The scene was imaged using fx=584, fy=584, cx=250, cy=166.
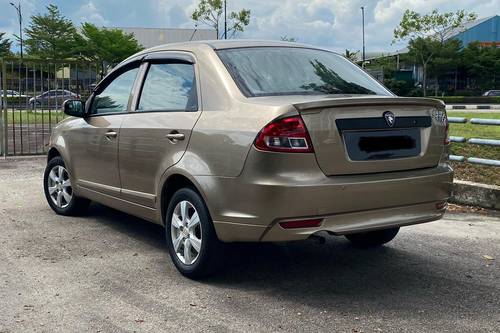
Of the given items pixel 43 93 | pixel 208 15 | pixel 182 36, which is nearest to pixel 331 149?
pixel 43 93

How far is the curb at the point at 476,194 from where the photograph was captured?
7.14m

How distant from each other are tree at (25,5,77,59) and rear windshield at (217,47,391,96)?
152ft

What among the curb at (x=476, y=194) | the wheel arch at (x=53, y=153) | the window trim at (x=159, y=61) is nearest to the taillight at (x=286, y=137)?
the window trim at (x=159, y=61)

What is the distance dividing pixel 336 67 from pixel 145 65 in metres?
1.70

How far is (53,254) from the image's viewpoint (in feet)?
16.7

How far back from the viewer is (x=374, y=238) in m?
5.31

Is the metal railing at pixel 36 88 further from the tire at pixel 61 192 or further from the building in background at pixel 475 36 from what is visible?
the building in background at pixel 475 36

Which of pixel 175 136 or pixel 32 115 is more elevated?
pixel 32 115

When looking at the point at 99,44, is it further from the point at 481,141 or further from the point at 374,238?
the point at 374,238

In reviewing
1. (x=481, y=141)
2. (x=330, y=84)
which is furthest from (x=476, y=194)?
(x=330, y=84)

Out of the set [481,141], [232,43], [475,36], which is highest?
[475,36]

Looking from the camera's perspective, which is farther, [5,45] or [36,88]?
[5,45]

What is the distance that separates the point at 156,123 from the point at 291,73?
1155 millimetres

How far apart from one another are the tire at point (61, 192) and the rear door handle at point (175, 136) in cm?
230
